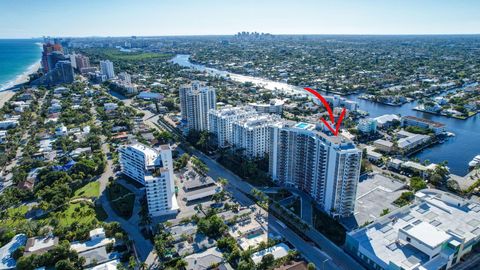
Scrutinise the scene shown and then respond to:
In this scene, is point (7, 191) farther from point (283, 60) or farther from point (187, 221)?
point (283, 60)

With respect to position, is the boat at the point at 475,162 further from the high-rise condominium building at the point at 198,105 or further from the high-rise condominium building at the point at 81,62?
the high-rise condominium building at the point at 81,62

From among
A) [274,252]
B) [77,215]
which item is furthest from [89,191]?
[274,252]

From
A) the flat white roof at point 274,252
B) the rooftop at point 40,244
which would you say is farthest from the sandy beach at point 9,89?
the flat white roof at point 274,252

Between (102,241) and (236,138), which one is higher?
(236,138)

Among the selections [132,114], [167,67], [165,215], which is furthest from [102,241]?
[167,67]

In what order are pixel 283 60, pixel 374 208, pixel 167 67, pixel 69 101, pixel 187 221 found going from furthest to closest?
pixel 283 60
pixel 167 67
pixel 69 101
pixel 374 208
pixel 187 221

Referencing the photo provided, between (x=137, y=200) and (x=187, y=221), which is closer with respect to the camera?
(x=187, y=221)
